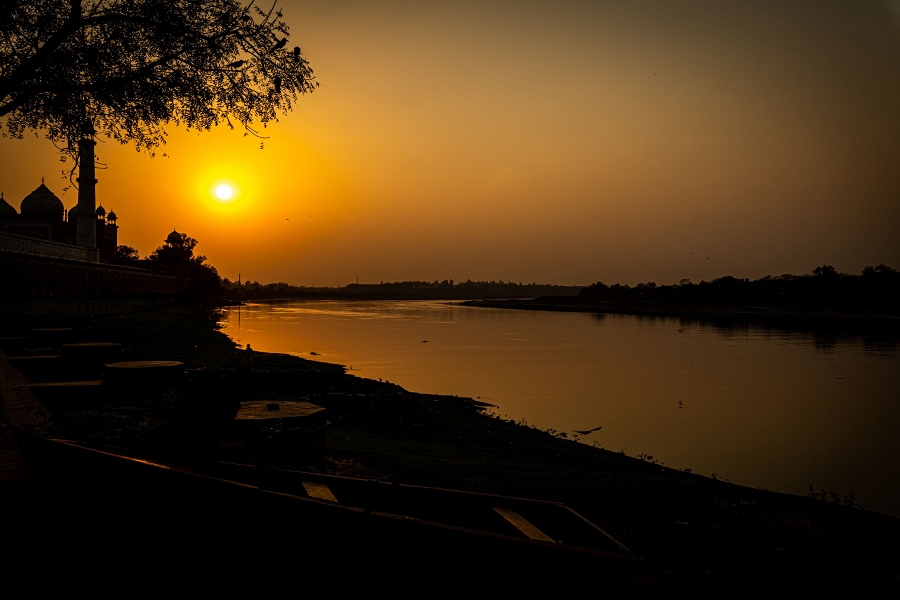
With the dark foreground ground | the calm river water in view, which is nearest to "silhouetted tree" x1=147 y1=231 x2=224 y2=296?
the calm river water

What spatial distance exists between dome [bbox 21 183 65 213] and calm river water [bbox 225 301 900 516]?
2303 inches

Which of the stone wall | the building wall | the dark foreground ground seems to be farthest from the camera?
the stone wall

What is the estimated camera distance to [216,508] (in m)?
4.70

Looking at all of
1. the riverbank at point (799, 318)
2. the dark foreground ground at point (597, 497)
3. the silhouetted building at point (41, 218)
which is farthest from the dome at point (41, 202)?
the riverbank at point (799, 318)

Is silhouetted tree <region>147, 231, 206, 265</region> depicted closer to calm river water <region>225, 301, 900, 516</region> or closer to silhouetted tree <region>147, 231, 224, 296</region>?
silhouetted tree <region>147, 231, 224, 296</region>

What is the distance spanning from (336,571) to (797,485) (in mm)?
16344

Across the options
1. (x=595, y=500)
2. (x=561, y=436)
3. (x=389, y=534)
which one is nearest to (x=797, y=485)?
(x=561, y=436)

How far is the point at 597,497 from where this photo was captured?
10461 millimetres

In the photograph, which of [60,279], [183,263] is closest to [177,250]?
[183,263]

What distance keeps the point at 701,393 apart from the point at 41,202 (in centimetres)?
10636

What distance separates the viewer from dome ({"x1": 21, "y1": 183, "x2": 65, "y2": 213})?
101688 mm

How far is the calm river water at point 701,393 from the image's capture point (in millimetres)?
19672

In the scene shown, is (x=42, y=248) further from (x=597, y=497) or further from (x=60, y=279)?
(x=597, y=497)

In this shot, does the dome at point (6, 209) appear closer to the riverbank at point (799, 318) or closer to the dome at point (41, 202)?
the dome at point (41, 202)
